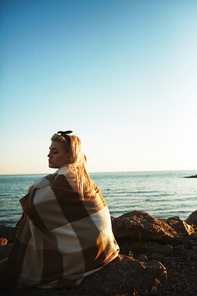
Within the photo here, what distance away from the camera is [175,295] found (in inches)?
123

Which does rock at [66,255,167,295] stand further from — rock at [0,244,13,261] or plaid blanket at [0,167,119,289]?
rock at [0,244,13,261]

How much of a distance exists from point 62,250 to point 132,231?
3.00 meters

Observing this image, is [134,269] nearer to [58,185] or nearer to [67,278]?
[67,278]

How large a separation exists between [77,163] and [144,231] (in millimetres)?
3079

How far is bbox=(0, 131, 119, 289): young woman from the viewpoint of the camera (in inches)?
115

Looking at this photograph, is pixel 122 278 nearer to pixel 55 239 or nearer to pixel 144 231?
pixel 55 239

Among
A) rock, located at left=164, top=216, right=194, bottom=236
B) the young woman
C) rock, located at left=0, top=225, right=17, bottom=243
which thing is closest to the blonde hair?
the young woman

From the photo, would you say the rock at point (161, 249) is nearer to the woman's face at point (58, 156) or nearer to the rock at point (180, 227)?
the rock at point (180, 227)

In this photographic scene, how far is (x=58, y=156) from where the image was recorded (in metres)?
3.31

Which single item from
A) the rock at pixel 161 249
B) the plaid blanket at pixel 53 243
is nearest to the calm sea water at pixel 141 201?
the rock at pixel 161 249

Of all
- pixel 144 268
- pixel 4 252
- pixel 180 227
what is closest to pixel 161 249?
pixel 180 227

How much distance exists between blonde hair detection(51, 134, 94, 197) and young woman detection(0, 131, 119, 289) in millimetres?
35

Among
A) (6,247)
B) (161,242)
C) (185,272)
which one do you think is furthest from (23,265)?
(161,242)

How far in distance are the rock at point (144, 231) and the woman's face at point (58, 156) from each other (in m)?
3.00
